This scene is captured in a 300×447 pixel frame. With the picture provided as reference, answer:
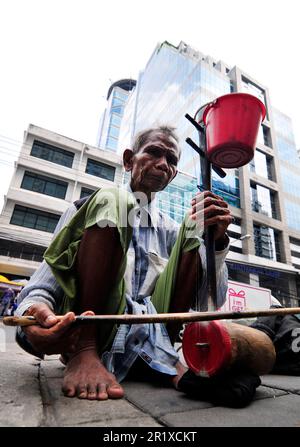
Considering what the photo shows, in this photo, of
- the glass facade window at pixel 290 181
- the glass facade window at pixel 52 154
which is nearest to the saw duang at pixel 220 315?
the glass facade window at pixel 52 154

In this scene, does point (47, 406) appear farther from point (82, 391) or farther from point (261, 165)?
point (261, 165)

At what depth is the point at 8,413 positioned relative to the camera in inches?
23.1

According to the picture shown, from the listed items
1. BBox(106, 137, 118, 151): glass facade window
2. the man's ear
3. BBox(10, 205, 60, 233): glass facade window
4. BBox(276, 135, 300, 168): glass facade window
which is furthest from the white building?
BBox(106, 137, 118, 151): glass facade window

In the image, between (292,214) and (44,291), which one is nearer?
(44,291)

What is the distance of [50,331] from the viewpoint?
2.36ft

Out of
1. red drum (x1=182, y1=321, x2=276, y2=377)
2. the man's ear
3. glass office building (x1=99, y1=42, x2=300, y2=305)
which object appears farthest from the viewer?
glass office building (x1=99, y1=42, x2=300, y2=305)

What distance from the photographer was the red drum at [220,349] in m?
0.78

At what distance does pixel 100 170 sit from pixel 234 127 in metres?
16.2

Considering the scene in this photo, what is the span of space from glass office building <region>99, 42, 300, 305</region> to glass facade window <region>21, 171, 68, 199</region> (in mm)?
6151

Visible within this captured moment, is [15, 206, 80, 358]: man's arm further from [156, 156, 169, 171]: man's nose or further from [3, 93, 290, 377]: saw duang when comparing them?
[156, 156, 169, 171]: man's nose

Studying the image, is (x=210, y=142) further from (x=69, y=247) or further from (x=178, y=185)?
(x=178, y=185)

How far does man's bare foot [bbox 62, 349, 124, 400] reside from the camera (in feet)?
2.43

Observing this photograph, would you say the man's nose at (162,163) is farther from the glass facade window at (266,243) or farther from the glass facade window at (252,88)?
the glass facade window at (252,88)

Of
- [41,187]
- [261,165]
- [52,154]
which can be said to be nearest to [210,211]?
[41,187]
